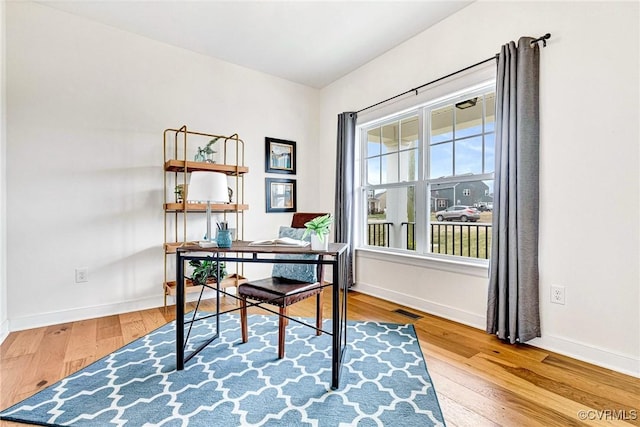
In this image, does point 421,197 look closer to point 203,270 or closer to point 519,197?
point 519,197

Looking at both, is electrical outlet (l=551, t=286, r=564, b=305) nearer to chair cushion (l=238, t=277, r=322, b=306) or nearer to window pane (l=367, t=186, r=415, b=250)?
window pane (l=367, t=186, r=415, b=250)

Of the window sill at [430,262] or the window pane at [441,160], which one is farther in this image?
the window pane at [441,160]

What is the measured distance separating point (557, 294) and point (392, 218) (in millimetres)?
1726

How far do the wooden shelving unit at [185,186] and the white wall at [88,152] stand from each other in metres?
0.10

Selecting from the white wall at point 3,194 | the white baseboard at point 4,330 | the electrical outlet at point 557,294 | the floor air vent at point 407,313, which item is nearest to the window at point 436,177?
the floor air vent at point 407,313

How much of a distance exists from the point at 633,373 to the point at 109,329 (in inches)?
146

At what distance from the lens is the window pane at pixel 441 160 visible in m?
2.94

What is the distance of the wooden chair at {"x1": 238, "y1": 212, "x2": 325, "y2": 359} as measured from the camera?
2018 millimetres

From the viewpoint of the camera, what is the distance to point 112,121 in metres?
2.95

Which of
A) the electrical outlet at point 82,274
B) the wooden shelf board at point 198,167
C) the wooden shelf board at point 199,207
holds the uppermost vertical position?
the wooden shelf board at point 198,167

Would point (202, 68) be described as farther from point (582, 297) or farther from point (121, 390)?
point (582, 297)

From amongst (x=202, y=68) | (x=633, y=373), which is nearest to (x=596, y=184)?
(x=633, y=373)

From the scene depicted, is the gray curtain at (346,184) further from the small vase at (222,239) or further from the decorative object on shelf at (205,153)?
the small vase at (222,239)

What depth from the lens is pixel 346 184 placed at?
374 cm
